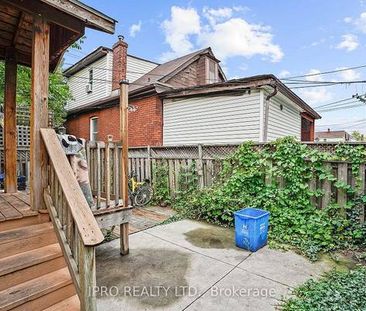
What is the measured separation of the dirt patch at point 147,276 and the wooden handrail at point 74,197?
1176mm

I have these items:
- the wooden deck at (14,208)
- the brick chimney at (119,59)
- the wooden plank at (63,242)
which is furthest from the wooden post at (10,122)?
the brick chimney at (119,59)

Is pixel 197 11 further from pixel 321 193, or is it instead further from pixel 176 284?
pixel 176 284

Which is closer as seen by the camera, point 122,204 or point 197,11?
point 122,204

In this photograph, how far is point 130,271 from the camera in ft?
10.0

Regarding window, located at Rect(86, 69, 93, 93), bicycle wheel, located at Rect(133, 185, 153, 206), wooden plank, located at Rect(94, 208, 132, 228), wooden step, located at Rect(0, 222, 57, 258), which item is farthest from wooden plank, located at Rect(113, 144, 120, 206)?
window, located at Rect(86, 69, 93, 93)

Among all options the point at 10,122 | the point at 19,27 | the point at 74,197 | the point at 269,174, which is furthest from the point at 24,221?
the point at 269,174

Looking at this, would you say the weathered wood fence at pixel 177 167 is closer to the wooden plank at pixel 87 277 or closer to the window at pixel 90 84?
the wooden plank at pixel 87 277

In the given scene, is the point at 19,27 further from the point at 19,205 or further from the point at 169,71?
the point at 169,71

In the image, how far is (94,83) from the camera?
537 inches

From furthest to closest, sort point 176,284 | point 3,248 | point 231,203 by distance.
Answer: point 231,203 → point 176,284 → point 3,248

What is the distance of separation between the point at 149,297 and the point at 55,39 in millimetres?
3625

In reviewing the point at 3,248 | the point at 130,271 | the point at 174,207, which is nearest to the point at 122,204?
the point at 130,271

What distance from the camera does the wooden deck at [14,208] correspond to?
2.44 metres

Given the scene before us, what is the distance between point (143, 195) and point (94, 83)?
948 cm
